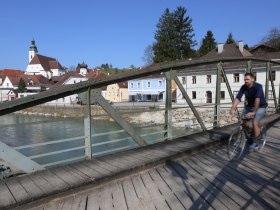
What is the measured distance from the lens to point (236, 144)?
5.43 meters

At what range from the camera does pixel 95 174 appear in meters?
3.87

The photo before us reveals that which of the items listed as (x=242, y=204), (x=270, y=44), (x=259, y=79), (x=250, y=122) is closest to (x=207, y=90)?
(x=259, y=79)

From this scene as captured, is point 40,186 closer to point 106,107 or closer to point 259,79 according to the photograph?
point 106,107

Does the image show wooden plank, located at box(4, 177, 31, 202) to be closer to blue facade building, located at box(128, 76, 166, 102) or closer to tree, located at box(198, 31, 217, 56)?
blue facade building, located at box(128, 76, 166, 102)

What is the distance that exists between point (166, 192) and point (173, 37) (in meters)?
63.9

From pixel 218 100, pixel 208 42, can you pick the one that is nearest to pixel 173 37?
pixel 208 42

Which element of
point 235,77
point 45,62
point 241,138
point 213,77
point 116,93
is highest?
point 45,62

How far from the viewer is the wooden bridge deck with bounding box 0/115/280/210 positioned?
317cm

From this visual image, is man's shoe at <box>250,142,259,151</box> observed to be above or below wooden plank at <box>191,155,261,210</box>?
above

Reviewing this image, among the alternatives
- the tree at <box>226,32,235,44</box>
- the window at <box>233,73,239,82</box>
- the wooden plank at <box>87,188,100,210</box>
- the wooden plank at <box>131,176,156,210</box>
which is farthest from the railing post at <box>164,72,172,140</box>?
the tree at <box>226,32,235,44</box>

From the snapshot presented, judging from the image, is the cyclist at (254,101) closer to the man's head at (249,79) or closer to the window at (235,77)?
the man's head at (249,79)

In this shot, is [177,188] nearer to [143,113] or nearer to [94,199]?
[94,199]

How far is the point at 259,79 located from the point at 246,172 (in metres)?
36.4

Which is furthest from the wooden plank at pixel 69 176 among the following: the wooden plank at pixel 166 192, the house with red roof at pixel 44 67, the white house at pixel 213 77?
the house with red roof at pixel 44 67
